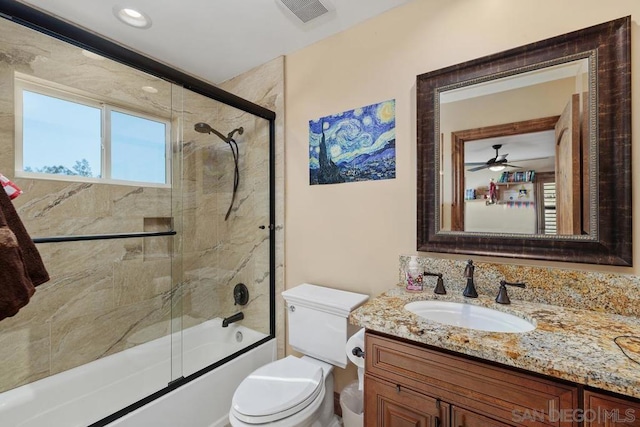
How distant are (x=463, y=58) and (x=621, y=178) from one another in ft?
2.80

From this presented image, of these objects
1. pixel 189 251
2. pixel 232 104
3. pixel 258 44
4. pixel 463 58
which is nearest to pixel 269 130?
pixel 232 104

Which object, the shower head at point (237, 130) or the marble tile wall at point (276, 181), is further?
the shower head at point (237, 130)

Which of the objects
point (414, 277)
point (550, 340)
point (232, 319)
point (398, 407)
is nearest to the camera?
point (550, 340)

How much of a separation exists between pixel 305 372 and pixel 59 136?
2106mm

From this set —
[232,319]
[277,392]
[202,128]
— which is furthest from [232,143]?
[277,392]

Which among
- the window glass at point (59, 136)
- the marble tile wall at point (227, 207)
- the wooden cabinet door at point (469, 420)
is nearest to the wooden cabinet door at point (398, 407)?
the wooden cabinet door at point (469, 420)

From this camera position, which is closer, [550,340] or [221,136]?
[550,340]

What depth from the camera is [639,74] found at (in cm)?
108

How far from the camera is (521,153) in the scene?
1.28 m

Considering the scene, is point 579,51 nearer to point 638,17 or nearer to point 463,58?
point 638,17

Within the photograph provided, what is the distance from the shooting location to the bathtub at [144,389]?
4.87ft

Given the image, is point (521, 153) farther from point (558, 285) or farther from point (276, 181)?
point (276, 181)

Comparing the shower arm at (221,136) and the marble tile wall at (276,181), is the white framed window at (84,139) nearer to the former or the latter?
the shower arm at (221,136)

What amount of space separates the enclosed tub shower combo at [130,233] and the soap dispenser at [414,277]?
3.53ft
